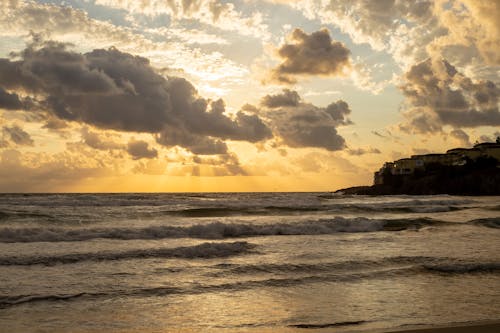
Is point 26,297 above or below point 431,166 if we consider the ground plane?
below

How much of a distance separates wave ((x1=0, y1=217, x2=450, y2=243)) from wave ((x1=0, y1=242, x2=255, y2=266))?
5279 mm

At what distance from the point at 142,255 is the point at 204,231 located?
26.0 ft

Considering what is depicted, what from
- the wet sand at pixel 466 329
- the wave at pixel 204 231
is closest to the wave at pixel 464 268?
the wet sand at pixel 466 329

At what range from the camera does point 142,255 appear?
1477cm

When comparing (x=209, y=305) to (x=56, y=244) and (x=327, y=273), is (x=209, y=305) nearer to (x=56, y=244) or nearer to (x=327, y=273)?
(x=327, y=273)

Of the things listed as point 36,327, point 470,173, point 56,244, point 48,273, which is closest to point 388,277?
point 36,327

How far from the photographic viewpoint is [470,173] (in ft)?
323

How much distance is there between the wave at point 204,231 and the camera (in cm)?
1986

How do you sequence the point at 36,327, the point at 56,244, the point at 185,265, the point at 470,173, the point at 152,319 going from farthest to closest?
the point at 470,173 < the point at 56,244 < the point at 185,265 < the point at 152,319 < the point at 36,327

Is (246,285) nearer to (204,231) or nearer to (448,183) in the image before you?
(204,231)

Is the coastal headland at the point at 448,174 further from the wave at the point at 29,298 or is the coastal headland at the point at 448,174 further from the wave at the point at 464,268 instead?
the wave at the point at 29,298

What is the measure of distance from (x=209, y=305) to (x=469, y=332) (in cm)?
445

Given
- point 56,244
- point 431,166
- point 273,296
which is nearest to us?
point 273,296

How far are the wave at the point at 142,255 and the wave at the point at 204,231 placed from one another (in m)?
5.28
